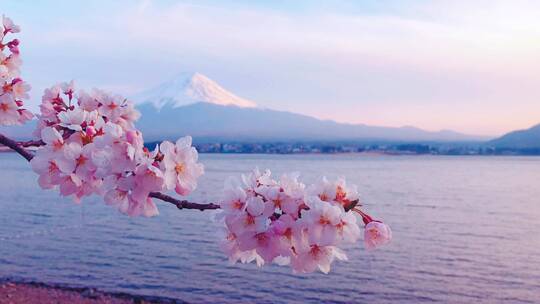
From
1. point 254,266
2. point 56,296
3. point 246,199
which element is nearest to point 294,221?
point 246,199

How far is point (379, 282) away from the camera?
52.0ft

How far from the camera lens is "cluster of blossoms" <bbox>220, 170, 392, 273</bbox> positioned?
145cm

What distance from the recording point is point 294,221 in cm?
149

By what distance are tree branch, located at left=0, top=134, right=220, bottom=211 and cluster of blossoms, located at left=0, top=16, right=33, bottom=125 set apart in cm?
19

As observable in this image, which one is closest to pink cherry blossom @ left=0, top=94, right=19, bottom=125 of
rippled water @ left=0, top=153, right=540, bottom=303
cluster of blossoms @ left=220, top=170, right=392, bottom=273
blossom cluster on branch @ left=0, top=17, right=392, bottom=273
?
blossom cluster on branch @ left=0, top=17, right=392, bottom=273

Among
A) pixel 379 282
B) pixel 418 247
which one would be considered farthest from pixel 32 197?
pixel 379 282

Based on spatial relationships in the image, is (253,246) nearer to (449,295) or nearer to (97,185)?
(97,185)

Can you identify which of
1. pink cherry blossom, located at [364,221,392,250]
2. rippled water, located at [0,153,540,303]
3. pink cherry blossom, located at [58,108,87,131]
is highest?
pink cherry blossom, located at [58,108,87,131]

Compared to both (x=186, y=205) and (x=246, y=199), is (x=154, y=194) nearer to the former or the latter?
(x=186, y=205)

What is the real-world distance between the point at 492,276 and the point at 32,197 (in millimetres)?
34266

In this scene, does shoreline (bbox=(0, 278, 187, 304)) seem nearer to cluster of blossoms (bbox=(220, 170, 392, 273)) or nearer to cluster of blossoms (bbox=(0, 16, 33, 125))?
cluster of blossoms (bbox=(0, 16, 33, 125))

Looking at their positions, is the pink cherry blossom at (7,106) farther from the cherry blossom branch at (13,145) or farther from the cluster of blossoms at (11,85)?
the cherry blossom branch at (13,145)

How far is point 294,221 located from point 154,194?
40cm

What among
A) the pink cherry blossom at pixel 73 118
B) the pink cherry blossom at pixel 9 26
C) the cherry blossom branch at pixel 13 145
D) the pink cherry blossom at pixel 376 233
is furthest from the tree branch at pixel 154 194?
the pink cherry blossom at pixel 9 26
